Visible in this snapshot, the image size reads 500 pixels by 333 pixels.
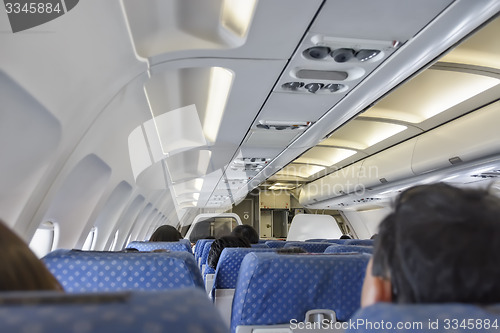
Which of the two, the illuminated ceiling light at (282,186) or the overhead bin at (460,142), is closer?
the overhead bin at (460,142)

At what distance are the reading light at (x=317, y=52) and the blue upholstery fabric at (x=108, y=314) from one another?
2.68 meters

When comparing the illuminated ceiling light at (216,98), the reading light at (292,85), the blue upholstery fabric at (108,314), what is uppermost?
the illuminated ceiling light at (216,98)

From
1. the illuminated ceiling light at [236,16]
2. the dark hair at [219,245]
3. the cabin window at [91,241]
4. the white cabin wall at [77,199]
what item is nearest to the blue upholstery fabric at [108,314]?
the illuminated ceiling light at [236,16]

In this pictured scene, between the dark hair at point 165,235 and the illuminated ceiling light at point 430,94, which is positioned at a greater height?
the illuminated ceiling light at point 430,94

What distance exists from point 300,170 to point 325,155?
6.48 feet

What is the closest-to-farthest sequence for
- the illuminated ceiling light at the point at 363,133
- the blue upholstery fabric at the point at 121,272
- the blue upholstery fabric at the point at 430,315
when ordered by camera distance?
the blue upholstery fabric at the point at 430,315, the blue upholstery fabric at the point at 121,272, the illuminated ceiling light at the point at 363,133

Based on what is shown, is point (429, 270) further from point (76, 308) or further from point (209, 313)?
point (76, 308)

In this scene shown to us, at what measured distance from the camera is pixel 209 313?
50 centimetres

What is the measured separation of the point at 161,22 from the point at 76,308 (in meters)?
2.86

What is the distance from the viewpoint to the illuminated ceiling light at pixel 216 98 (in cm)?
421

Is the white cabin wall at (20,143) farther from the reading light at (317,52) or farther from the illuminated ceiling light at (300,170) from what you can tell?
the illuminated ceiling light at (300,170)

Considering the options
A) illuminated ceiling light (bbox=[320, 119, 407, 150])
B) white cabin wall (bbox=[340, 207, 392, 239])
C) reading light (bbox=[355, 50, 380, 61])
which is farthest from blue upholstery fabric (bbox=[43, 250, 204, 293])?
white cabin wall (bbox=[340, 207, 392, 239])

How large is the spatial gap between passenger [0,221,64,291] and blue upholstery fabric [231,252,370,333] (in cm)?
139

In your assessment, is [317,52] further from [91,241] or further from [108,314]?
[91,241]
